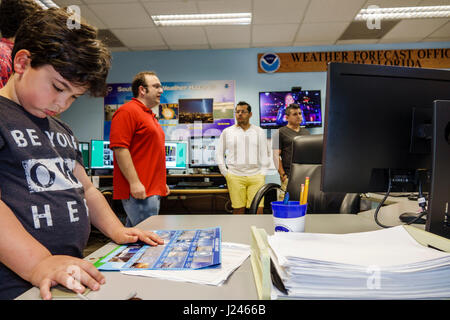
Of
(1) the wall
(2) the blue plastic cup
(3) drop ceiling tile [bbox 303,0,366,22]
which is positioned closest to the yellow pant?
(1) the wall

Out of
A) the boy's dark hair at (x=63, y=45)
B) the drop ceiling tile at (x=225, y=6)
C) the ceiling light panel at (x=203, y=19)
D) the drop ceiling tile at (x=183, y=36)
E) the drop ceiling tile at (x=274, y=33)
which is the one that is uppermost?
the drop ceiling tile at (x=225, y=6)

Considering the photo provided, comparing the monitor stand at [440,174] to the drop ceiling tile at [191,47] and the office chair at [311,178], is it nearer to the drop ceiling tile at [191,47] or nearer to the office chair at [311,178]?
the office chair at [311,178]

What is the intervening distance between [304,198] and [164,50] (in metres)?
4.02

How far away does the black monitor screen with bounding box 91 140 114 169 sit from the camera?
3.31 metres

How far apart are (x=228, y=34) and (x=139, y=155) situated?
262cm

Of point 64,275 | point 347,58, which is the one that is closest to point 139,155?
point 64,275

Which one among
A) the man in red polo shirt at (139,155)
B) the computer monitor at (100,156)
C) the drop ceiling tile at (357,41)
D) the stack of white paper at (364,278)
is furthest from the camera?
the drop ceiling tile at (357,41)

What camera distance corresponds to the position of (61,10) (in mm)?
741

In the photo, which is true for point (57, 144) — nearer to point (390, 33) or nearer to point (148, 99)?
point (148, 99)

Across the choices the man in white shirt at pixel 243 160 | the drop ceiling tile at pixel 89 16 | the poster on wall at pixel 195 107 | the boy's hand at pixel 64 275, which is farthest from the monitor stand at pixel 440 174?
the poster on wall at pixel 195 107

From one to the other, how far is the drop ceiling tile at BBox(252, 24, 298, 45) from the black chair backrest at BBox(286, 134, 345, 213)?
2468mm

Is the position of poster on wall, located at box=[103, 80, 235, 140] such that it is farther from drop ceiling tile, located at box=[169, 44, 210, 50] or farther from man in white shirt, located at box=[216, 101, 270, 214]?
man in white shirt, located at box=[216, 101, 270, 214]

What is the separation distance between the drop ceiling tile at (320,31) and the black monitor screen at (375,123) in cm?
318

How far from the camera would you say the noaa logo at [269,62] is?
Result: 4.12m
